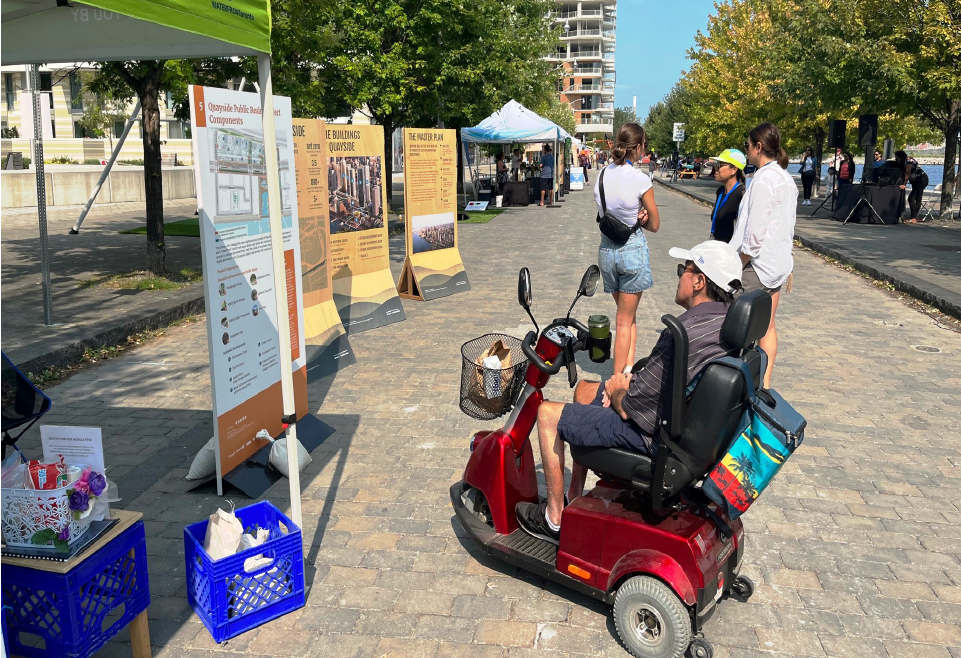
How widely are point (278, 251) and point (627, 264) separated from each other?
337 cm

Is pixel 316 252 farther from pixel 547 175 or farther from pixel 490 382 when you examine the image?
pixel 547 175

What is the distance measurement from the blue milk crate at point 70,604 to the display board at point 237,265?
134 cm

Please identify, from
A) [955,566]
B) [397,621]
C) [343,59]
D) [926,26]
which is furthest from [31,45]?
[926,26]

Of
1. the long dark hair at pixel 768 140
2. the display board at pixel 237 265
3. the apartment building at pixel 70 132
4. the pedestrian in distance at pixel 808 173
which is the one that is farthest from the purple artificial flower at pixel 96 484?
the apartment building at pixel 70 132

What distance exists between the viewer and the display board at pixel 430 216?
1048 centimetres

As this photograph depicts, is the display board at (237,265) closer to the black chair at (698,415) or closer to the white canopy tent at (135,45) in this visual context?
the white canopy tent at (135,45)

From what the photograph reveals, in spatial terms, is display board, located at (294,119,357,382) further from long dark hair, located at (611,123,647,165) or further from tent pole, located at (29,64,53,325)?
tent pole, located at (29,64,53,325)

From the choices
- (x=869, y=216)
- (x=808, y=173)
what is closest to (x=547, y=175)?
(x=808, y=173)

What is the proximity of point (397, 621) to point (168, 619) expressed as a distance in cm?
101

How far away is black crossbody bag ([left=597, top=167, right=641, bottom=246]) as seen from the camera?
6300mm

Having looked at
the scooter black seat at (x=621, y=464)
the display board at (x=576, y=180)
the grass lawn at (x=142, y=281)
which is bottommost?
the scooter black seat at (x=621, y=464)

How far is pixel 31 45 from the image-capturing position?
3.94 m

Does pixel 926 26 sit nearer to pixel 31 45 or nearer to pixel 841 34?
pixel 841 34

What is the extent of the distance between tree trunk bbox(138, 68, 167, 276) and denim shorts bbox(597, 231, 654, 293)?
22.0ft
